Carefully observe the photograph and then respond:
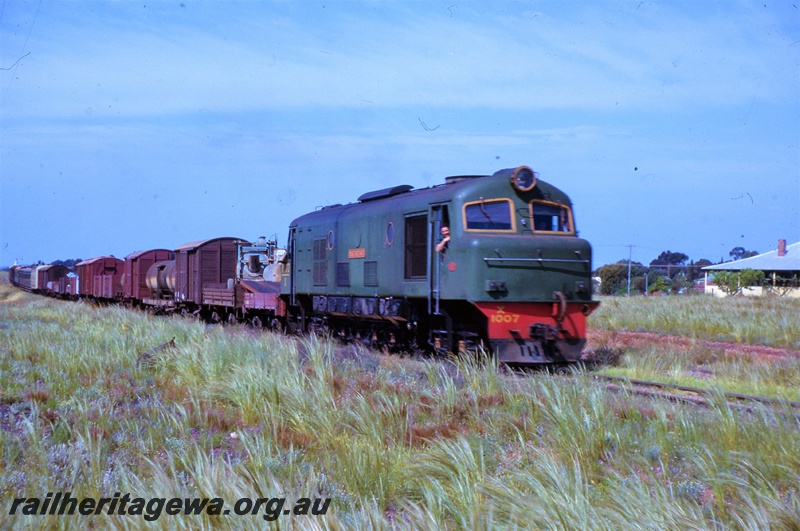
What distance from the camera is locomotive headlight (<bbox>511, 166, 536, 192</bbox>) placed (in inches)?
528

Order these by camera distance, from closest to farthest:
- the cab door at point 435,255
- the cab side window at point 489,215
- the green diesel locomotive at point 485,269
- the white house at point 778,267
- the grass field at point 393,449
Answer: the grass field at point 393,449
the green diesel locomotive at point 485,269
the cab side window at point 489,215
the cab door at point 435,255
the white house at point 778,267

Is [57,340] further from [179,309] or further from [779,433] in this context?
[179,309]

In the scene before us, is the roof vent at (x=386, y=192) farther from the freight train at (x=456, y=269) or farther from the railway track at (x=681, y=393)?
the railway track at (x=681, y=393)

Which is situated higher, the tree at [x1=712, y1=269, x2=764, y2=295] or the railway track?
the tree at [x1=712, y1=269, x2=764, y2=295]

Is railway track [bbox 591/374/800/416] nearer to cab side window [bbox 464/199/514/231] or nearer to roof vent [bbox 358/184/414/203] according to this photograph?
cab side window [bbox 464/199/514/231]

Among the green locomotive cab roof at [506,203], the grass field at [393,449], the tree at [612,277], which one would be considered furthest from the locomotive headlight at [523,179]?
the tree at [612,277]

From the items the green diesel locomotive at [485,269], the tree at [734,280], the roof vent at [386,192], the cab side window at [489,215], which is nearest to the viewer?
the green diesel locomotive at [485,269]

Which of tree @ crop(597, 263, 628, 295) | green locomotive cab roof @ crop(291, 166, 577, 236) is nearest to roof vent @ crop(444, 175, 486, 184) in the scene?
green locomotive cab roof @ crop(291, 166, 577, 236)

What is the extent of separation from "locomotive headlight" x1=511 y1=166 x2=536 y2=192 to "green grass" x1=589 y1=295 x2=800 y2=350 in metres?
7.33

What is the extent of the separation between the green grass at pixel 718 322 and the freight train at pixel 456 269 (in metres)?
6.66

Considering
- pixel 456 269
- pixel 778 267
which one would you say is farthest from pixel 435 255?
pixel 778 267

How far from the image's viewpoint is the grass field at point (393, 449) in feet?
16.1

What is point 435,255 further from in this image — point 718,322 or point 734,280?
point 734,280

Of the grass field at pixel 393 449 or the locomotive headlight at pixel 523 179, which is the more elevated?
the locomotive headlight at pixel 523 179
